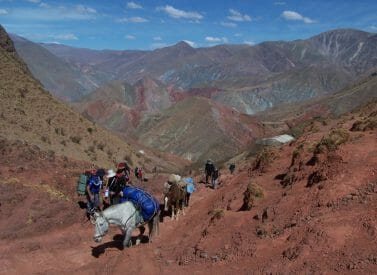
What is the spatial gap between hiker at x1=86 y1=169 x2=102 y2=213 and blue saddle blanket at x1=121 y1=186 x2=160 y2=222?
336 centimetres

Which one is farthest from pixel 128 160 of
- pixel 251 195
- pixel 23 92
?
pixel 251 195

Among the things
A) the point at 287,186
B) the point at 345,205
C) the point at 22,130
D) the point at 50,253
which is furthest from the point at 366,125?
the point at 22,130

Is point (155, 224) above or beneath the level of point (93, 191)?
beneath

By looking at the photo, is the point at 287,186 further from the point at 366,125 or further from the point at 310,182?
the point at 366,125

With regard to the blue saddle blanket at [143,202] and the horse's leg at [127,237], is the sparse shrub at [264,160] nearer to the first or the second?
the blue saddle blanket at [143,202]

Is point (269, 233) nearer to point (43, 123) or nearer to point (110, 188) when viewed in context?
point (110, 188)

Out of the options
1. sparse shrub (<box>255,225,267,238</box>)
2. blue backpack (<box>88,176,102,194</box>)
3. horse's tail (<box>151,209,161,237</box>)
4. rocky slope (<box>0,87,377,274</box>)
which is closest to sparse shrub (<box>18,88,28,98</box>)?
rocky slope (<box>0,87,377,274</box>)

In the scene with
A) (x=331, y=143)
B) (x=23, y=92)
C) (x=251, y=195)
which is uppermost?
(x=23, y=92)

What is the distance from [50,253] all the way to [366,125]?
36.9ft

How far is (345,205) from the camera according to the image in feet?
35.8

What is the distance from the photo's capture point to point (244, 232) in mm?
11984

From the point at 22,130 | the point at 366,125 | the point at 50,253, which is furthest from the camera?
the point at 22,130

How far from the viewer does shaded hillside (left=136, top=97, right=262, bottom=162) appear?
306 feet

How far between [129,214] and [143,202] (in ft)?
1.74
